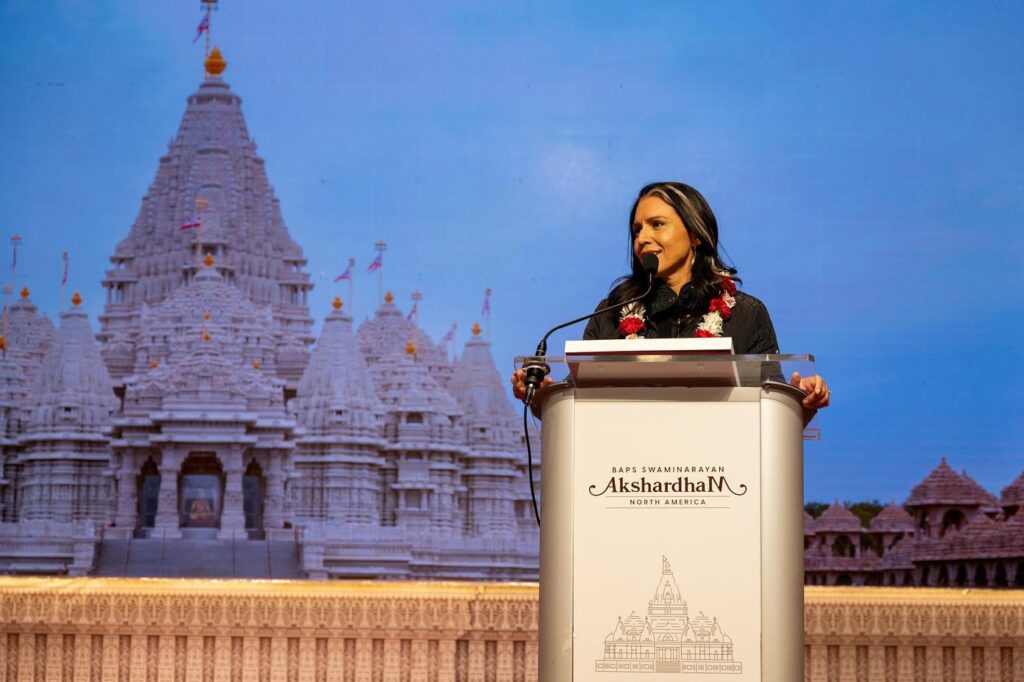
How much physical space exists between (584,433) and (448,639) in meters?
3.49

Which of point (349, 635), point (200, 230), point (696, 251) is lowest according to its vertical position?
point (349, 635)

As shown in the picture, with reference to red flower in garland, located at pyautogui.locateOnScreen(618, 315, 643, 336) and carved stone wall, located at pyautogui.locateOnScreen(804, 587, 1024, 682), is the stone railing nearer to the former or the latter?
carved stone wall, located at pyautogui.locateOnScreen(804, 587, 1024, 682)

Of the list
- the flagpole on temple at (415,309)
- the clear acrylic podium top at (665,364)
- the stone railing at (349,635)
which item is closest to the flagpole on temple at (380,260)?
the flagpole on temple at (415,309)

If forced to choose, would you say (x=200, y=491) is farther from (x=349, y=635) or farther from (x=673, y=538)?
(x=673, y=538)

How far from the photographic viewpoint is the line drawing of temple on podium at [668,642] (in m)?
1.75

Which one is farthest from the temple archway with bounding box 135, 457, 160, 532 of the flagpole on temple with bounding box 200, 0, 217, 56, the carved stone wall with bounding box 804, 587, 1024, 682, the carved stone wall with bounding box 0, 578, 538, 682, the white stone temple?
the carved stone wall with bounding box 804, 587, 1024, 682

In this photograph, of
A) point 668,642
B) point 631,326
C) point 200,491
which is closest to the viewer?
point 668,642

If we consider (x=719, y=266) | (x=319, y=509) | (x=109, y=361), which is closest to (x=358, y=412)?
(x=319, y=509)

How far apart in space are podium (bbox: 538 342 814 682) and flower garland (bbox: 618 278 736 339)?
1.14 feet

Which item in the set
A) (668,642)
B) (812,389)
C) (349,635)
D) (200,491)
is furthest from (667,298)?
(200,491)

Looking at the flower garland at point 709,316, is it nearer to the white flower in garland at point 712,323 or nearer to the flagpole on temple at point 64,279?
the white flower in garland at point 712,323

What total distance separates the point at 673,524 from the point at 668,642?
147 millimetres

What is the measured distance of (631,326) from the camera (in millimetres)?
2172

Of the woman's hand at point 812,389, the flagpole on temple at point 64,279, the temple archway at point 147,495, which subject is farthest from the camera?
the temple archway at point 147,495
